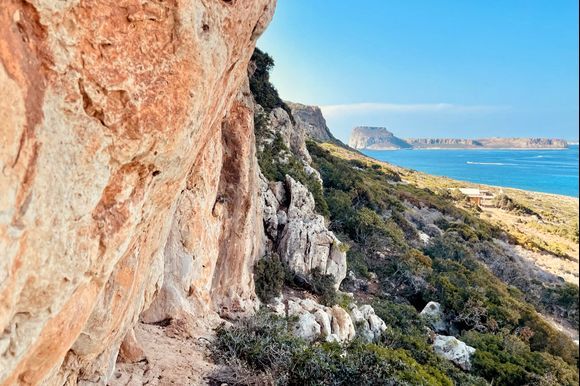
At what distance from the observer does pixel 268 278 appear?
13.2m

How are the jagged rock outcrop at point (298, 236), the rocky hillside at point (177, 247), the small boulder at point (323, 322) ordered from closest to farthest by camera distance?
the rocky hillside at point (177, 247)
the small boulder at point (323, 322)
the jagged rock outcrop at point (298, 236)

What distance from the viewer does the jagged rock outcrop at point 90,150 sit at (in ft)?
8.75

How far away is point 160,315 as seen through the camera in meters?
8.42

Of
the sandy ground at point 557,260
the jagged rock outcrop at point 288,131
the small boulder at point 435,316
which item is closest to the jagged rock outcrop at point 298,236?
the small boulder at point 435,316

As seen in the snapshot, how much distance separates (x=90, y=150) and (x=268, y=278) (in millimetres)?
10587

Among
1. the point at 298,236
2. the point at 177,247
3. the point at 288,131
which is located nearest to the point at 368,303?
the point at 298,236

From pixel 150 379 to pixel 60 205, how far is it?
4688 millimetres

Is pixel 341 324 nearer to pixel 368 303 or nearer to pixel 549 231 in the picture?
pixel 368 303

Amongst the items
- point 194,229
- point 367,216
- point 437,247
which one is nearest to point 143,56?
point 194,229

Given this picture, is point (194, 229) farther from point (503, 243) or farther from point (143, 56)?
point (503, 243)

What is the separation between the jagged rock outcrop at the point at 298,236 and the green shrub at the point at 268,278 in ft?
3.45

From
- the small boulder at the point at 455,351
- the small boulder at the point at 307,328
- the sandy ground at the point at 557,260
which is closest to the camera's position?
the small boulder at the point at 307,328

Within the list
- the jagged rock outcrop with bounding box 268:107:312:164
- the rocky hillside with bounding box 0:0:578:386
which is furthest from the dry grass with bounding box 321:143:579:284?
the jagged rock outcrop with bounding box 268:107:312:164

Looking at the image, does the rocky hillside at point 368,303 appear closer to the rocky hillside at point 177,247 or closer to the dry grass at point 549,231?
the rocky hillside at point 177,247
